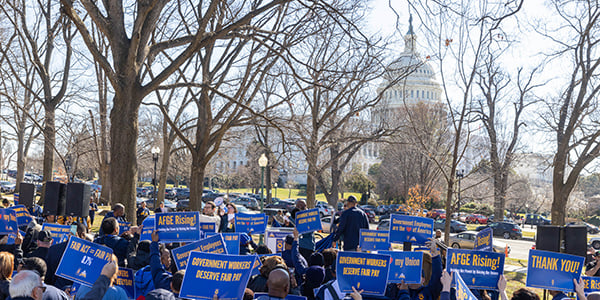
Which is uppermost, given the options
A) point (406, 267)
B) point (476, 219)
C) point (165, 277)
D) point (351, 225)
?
point (351, 225)

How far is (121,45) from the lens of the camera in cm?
1324

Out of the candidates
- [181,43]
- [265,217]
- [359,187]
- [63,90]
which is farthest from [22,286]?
[359,187]

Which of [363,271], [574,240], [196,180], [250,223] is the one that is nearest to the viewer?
[363,271]

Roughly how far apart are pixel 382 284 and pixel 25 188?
1342 centimetres

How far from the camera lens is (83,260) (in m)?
6.61

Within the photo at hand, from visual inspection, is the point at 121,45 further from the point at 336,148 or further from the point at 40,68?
the point at 336,148

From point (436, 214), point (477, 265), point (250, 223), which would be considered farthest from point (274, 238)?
point (436, 214)

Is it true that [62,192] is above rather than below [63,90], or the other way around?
below

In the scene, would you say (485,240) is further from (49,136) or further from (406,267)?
(49,136)

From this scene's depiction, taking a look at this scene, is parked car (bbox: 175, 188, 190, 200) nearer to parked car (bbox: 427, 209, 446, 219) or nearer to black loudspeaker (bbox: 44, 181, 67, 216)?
parked car (bbox: 427, 209, 446, 219)

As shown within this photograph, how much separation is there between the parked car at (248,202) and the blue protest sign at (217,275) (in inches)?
1948

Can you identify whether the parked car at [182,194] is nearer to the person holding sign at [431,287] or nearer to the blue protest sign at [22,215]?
the blue protest sign at [22,215]

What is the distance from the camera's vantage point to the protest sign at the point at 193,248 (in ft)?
23.3

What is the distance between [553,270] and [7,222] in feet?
30.2
